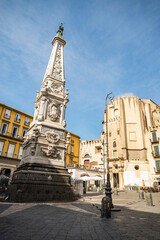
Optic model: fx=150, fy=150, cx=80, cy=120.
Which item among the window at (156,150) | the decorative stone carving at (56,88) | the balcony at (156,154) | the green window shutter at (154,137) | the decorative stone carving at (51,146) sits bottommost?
the decorative stone carving at (51,146)

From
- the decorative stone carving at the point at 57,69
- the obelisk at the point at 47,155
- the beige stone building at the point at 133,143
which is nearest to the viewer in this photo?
the obelisk at the point at 47,155

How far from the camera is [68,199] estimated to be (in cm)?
1104

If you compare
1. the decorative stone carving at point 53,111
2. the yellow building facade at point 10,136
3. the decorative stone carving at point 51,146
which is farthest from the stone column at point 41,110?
the yellow building facade at point 10,136

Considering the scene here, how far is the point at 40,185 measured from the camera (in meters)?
10.1

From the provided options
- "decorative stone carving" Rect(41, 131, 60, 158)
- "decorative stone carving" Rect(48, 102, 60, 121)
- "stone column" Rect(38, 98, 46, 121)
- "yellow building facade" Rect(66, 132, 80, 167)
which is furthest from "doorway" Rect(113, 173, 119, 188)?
"stone column" Rect(38, 98, 46, 121)

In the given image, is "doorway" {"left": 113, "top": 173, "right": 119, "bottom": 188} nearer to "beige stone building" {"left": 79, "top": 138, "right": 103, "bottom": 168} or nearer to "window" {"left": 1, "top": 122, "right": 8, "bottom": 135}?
"beige stone building" {"left": 79, "top": 138, "right": 103, "bottom": 168}

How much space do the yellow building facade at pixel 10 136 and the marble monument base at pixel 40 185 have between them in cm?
1850

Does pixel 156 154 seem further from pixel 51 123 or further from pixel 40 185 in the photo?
pixel 40 185

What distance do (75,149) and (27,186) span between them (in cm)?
3216

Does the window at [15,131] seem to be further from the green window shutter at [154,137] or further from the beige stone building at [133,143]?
the green window shutter at [154,137]

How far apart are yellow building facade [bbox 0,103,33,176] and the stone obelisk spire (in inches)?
646

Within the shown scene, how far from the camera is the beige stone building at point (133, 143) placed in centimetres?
3253

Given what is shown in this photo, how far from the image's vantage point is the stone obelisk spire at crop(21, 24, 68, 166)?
11.8 meters

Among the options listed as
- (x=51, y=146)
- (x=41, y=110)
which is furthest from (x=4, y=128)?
(x=51, y=146)
